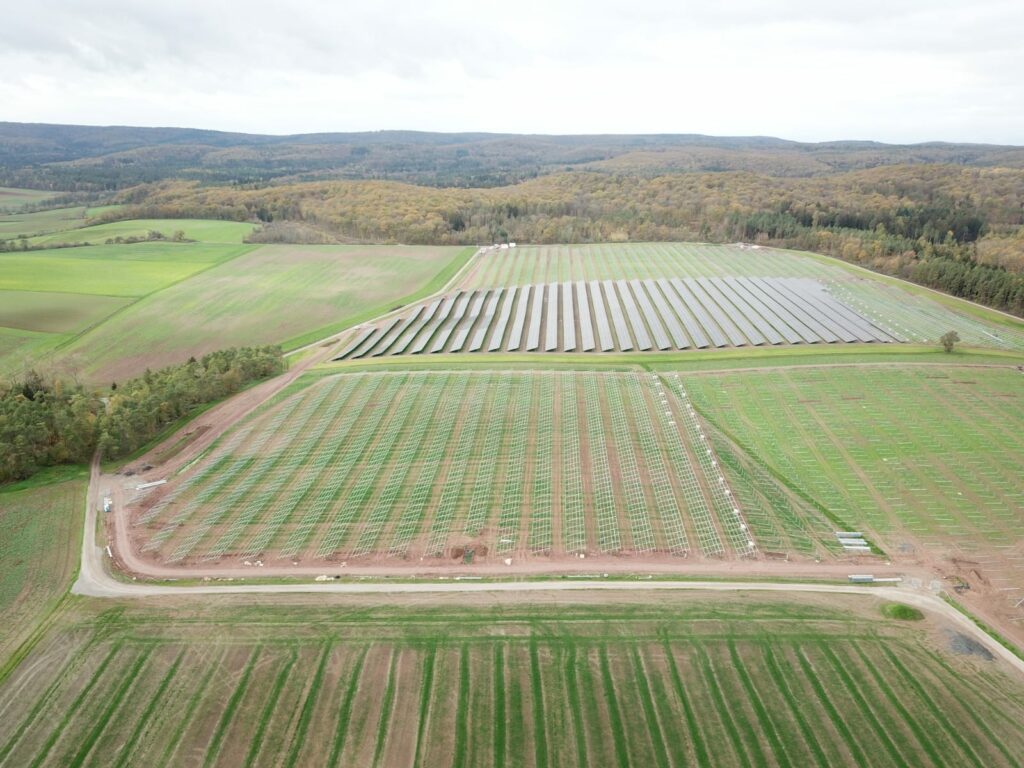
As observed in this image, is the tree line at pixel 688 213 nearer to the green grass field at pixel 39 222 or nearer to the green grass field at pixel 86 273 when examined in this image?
the green grass field at pixel 39 222

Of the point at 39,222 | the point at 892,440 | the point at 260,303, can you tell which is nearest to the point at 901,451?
the point at 892,440

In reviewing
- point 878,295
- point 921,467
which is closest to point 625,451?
point 921,467

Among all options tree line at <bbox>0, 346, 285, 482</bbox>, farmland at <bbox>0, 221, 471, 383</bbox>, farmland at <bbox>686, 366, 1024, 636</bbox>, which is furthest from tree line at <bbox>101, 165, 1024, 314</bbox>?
tree line at <bbox>0, 346, 285, 482</bbox>

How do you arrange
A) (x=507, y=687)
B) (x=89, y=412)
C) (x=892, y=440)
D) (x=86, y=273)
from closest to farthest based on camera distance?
(x=507, y=687) → (x=892, y=440) → (x=89, y=412) → (x=86, y=273)

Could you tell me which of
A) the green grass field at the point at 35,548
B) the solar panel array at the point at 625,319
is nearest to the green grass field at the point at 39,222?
the solar panel array at the point at 625,319

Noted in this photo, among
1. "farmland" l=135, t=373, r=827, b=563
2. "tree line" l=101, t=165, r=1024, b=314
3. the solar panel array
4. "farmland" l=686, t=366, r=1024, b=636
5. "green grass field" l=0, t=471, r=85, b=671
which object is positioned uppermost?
"tree line" l=101, t=165, r=1024, b=314

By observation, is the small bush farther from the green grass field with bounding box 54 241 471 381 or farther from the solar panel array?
the green grass field with bounding box 54 241 471 381

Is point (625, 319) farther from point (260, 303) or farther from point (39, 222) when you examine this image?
point (39, 222)
